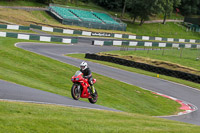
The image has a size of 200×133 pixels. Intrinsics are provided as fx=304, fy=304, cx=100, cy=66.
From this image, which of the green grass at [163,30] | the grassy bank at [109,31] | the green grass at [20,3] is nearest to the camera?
the grassy bank at [109,31]

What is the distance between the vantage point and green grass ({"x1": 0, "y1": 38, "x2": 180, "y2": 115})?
56.3 ft

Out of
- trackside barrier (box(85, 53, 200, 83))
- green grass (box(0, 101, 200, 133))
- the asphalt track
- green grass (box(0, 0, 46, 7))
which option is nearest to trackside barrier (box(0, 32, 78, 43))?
trackside barrier (box(85, 53, 200, 83))

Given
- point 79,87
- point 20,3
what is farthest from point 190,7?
point 79,87

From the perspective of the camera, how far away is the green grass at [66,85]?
17172mm

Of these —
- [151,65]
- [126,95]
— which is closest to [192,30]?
[151,65]

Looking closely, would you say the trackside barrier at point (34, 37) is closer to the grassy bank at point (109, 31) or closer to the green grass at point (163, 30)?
the grassy bank at point (109, 31)

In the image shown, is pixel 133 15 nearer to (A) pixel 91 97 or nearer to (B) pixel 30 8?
(B) pixel 30 8

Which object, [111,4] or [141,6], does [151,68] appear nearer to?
[141,6]

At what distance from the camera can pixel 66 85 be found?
19094mm

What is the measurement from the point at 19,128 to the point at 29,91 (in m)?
6.47

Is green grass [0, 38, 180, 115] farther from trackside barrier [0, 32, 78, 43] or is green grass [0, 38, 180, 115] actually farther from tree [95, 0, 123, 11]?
tree [95, 0, 123, 11]

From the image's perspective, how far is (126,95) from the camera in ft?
66.9

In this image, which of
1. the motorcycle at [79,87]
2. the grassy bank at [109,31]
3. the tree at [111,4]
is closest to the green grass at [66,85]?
the motorcycle at [79,87]

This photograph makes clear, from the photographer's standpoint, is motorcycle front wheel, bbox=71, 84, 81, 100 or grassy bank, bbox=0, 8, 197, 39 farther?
grassy bank, bbox=0, 8, 197, 39
